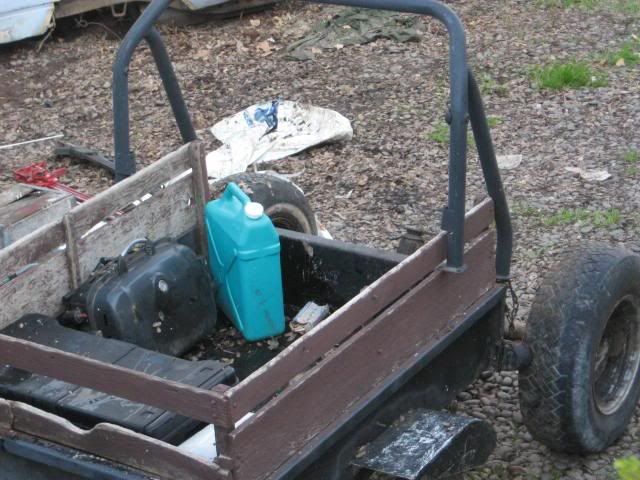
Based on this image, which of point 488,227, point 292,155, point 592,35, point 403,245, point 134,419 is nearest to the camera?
point 134,419

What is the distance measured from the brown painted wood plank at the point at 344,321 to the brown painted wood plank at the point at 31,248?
3.70ft

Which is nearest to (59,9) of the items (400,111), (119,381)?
(400,111)

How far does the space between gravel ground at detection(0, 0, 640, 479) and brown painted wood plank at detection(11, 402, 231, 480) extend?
156cm

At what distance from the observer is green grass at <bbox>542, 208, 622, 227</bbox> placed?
5.73 meters

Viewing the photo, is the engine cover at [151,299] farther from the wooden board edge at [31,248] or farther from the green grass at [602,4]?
the green grass at [602,4]

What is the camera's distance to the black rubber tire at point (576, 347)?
3.65m

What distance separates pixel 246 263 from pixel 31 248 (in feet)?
2.54

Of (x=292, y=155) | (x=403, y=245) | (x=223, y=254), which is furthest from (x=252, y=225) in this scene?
(x=292, y=155)

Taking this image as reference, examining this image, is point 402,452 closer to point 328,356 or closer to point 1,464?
point 328,356

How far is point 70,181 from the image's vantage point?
22.7 feet

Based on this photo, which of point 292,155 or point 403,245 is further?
point 292,155

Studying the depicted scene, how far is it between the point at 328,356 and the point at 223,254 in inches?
44.6

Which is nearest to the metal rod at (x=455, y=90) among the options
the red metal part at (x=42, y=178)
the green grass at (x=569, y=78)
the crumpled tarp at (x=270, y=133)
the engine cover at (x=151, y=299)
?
the engine cover at (x=151, y=299)

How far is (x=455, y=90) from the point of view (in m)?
3.29
